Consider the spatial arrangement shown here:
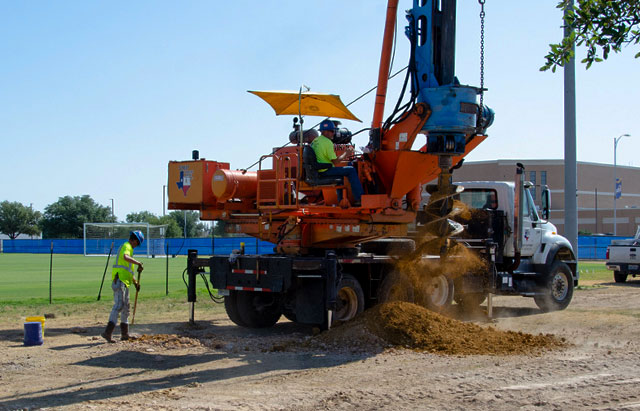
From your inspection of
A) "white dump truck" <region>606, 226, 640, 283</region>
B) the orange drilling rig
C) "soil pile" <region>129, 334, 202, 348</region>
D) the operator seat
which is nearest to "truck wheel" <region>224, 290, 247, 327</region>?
the orange drilling rig

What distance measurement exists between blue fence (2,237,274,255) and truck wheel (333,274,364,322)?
114ft

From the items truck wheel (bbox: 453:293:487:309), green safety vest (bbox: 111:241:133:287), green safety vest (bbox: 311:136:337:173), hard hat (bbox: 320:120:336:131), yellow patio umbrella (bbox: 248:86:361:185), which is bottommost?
truck wheel (bbox: 453:293:487:309)

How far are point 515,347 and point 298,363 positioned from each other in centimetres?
327

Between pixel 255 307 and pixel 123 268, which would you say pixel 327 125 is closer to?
pixel 255 307

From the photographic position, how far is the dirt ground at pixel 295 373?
289 inches

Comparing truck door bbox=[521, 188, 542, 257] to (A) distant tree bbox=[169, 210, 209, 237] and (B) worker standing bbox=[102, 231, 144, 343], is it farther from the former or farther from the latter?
(A) distant tree bbox=[169, 210, 209, 237]

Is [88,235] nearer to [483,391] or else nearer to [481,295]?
[481,295]

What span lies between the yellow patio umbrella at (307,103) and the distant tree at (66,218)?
9355 centimetres

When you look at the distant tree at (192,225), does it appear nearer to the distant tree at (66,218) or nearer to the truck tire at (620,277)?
the distant tree at (66,218)

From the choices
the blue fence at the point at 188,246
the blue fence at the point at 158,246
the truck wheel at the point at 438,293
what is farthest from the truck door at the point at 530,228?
the blue fence at the point at 158,246

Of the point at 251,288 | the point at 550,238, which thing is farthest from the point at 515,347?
the point at 550,238

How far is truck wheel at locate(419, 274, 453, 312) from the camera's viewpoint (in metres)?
14.0

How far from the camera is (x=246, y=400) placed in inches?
293

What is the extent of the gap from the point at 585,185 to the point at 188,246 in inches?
1971
